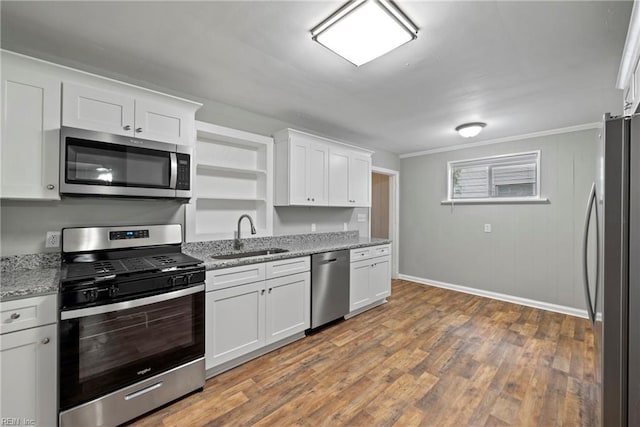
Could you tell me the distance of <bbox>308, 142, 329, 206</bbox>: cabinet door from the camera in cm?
344

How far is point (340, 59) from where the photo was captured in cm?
210

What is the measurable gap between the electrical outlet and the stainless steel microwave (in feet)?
1.39

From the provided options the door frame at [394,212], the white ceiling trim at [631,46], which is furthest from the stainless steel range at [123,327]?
the door frame at [394,212]

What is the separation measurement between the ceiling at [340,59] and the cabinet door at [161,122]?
1.08ft

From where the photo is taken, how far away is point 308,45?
6.30ft

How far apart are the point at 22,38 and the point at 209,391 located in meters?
2.78

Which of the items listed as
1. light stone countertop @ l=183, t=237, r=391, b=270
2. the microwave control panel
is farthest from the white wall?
the microwave control panel

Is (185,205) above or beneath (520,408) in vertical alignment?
above

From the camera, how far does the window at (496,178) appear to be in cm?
402

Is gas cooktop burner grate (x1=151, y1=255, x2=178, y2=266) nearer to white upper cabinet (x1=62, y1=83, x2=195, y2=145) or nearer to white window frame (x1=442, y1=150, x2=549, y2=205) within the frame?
white upper cabinet (x1=62, y1=83, x2=195, y2=145)

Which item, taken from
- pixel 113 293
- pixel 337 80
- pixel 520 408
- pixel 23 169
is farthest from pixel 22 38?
pixel 520 408

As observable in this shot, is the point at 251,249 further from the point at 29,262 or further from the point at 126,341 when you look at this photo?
the point at 29,262

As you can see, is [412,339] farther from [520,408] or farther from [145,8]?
[145,8]

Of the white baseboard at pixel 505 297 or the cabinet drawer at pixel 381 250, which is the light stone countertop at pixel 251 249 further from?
the white baseboard at pixel 505 297
